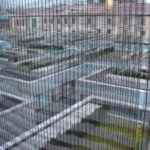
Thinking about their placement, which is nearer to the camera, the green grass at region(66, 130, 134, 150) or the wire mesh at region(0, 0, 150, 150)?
the wire mesh at region(0, 0, 150, 150)

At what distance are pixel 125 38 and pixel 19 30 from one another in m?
1.20

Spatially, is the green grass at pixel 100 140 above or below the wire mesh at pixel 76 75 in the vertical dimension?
below

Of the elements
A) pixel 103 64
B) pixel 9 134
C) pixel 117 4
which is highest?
pixel 117 4

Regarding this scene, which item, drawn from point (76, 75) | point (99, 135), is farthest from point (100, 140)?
point (76, 75)

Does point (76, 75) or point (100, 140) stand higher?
point (76, 75)

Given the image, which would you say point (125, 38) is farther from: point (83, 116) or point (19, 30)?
point (19, 30)

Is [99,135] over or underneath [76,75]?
underneath

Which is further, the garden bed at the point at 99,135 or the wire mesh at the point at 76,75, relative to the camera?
the garden bed at the point at 99,135

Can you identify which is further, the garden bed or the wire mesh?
the garden bed

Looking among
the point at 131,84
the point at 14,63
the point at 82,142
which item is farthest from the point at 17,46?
the point at 131,84

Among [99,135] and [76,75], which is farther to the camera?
[76,75]

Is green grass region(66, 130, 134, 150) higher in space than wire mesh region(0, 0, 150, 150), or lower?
lower

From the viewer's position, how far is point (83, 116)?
2.26 meters

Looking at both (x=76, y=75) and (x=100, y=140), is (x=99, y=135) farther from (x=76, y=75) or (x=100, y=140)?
(x=76, y=75)
